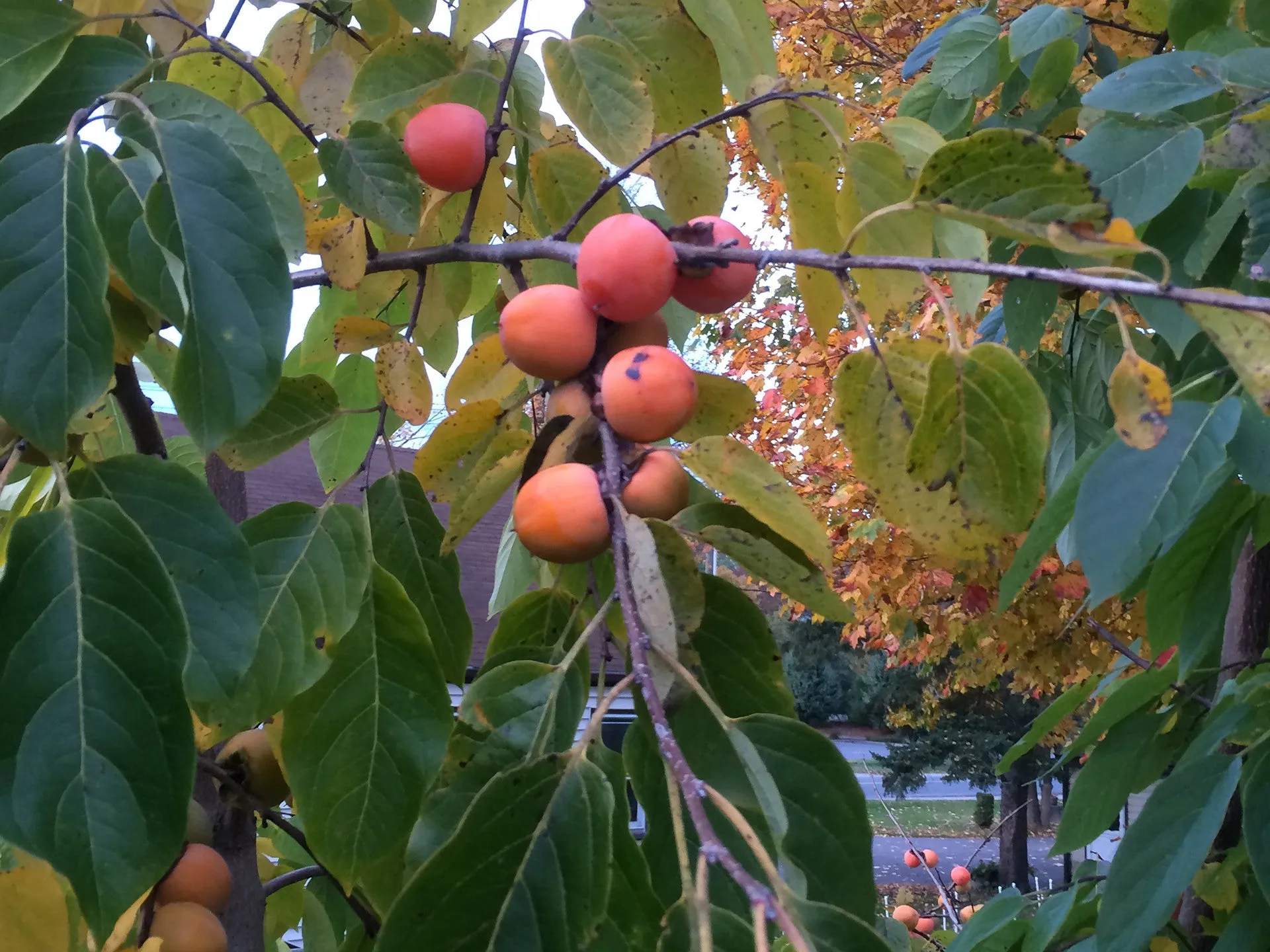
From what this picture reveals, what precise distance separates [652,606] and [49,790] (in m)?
0.27

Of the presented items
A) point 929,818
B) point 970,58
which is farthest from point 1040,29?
point 929,818

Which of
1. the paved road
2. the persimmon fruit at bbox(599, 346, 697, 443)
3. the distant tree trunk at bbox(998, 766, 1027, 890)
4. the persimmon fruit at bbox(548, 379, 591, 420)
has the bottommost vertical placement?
the paved road

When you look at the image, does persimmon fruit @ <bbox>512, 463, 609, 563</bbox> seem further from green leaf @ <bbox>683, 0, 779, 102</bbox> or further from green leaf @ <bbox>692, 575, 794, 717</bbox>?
green leaf @ <bbox>683, 0, 779, 102</bbox>

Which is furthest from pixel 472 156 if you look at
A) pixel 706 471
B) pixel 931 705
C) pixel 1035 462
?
pixel 931 705

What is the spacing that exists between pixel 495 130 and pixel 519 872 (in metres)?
0.57

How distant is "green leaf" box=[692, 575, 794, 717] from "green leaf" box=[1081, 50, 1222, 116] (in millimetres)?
590

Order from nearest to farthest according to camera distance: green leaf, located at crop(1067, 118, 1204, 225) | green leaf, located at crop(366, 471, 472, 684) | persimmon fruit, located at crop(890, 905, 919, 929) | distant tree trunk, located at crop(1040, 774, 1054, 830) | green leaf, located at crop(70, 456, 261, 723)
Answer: green leaf, located at crop(70, 456, 261, 723), green leaf, located at crop(366, 471, 472, 684), green leaf, located at crop(1067, 118, 1204, 225), persimmon fruit, located at crop(890, 905, 919, 929), distant tree trunk, located at crop(1040, 774, 1054, 830)

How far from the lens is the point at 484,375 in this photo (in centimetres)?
72

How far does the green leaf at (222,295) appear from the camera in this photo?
443 millimetres

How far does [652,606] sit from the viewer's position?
41cm

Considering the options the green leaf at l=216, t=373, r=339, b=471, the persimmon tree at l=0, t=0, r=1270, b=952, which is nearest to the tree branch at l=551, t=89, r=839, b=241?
the persimmon tree at l=0, t=0, r=1270, b=952

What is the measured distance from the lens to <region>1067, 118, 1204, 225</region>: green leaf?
797 millimetres

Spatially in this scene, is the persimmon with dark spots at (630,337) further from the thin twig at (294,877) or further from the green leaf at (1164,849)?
the green leaf at (1164,849)

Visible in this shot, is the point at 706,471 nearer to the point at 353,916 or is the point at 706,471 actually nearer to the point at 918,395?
the point at 918,395
